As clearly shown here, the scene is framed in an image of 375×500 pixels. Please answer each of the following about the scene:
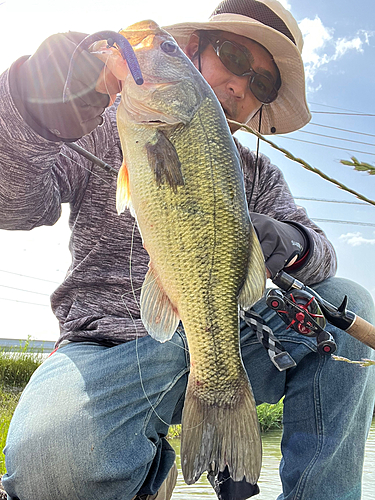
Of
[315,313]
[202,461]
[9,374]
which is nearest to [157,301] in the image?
[202,461]

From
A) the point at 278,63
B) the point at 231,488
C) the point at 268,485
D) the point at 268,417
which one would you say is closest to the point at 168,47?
the point at 278,63

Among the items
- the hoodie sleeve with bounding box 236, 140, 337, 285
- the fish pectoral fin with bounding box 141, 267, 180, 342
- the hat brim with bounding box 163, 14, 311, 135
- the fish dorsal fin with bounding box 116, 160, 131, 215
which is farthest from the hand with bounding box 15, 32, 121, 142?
the hoodie sleeve with bounding box 236, 140, 337, 285

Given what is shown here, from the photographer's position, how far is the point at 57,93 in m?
1.71

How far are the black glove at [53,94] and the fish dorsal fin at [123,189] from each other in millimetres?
387

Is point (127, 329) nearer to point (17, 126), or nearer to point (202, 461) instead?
point (202, 461)

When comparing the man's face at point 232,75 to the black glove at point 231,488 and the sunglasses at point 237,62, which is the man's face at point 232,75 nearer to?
the sunglasses at point 237,62

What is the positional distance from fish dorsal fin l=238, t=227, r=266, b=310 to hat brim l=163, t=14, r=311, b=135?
146 cm

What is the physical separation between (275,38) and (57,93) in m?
1.44

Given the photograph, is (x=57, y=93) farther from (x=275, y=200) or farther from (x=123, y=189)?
(x=275, y=200)

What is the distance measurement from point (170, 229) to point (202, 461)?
73cm

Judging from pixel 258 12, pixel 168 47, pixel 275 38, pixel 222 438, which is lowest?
pixel 222 438

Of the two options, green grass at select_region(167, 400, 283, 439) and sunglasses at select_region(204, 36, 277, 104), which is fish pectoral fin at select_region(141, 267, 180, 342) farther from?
green grass at select_region(167, 400, 283, 439)

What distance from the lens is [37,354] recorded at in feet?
35.0

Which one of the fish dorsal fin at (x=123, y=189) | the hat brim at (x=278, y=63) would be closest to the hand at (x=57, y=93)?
the fish dorsal fin at (x=123, y=189)
